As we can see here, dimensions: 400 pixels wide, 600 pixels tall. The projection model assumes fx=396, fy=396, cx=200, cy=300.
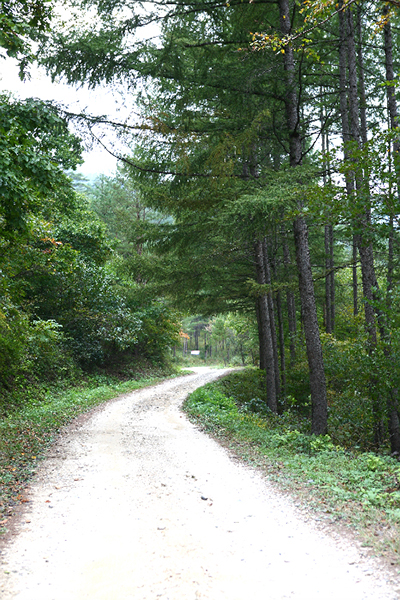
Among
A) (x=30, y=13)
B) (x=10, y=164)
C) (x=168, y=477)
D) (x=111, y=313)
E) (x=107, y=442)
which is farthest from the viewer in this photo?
(x=111, y=313)

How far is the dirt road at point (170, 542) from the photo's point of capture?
3.13 meters

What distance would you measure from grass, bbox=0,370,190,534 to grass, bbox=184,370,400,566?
142 inches

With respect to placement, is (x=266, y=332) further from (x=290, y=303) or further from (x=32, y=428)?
(x=32, y=428)

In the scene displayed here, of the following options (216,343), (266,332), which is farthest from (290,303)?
(216,343)

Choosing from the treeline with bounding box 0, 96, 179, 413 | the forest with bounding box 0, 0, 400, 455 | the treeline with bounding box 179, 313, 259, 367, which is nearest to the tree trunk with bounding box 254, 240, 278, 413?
the forest with bounding box 0, 0, 400, 455

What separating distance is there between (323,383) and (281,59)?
7.16 metres

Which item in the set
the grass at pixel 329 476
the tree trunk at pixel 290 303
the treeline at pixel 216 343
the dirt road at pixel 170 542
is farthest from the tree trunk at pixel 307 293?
the treeline at pixel 216 343

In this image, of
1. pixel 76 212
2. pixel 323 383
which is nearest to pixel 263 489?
pixel 323 383

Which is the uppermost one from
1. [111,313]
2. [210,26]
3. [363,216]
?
[210,26]

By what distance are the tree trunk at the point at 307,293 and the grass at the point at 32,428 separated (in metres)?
5.76

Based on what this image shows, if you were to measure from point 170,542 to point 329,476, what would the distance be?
2.75 meters

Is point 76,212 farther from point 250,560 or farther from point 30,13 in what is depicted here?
point 250,560

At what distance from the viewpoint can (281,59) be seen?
340 inches

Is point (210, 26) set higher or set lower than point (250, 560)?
higher
